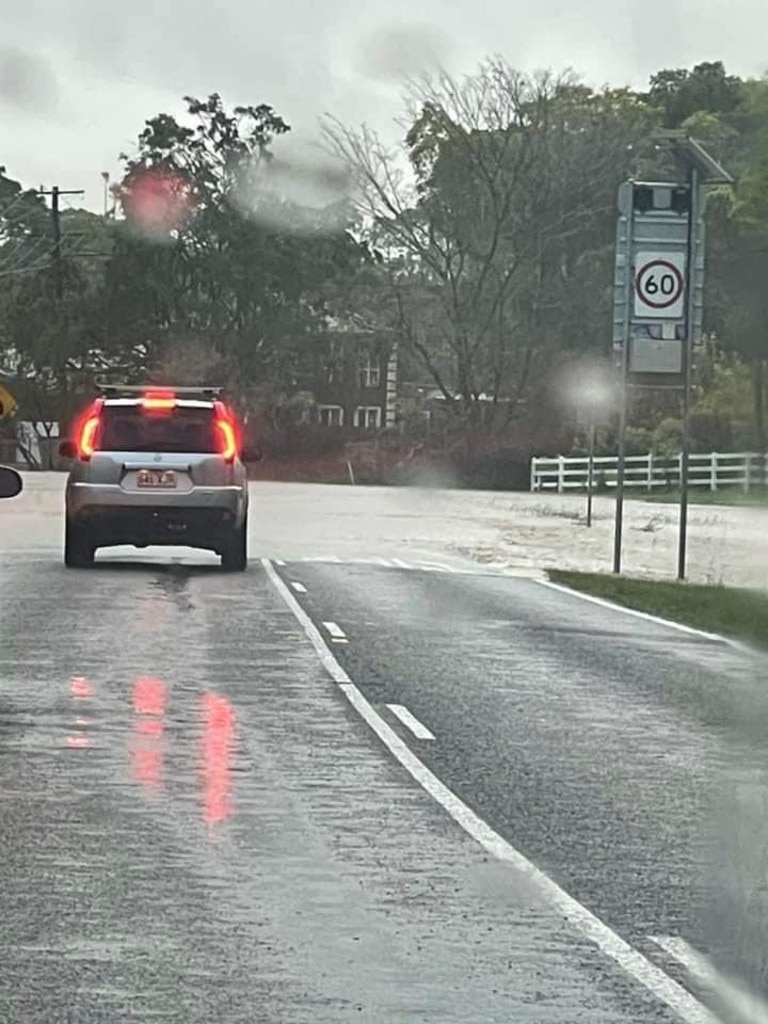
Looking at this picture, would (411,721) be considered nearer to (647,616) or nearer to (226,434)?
(647,616)

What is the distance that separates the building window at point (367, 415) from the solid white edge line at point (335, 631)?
2558 inches

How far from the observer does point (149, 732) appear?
13992mm

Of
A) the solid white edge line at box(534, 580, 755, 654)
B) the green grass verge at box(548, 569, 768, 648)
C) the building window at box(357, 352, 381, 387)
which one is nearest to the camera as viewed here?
the solid white edge line at box(534, 580, 755, 654)

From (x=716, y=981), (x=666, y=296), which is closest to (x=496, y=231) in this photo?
(x=666, y=296)

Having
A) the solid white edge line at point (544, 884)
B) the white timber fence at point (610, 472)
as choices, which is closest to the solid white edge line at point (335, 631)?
the solid white edge line at point (544, 884)

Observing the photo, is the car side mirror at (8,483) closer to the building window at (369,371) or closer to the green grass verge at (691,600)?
the green grass verge at (691,600)

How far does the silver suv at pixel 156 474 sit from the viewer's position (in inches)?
1087

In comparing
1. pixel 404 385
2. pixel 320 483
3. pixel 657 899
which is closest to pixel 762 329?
pixel 657 899

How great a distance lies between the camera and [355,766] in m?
12.9

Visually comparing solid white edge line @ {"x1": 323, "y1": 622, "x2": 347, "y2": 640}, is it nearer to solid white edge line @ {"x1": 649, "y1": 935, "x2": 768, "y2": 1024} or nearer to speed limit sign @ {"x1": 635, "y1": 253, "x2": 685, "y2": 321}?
speed limit sign @ {"x1": 635, "y1": 253, "x2": 685, "y2": 321}

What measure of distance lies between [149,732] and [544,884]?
4803mm

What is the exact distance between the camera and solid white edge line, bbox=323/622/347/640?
20.7 m

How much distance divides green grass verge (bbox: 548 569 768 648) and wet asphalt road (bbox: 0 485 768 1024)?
114 inches

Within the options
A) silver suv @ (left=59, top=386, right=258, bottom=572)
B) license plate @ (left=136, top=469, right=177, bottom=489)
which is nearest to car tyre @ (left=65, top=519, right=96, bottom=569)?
silver suv @ (left=59, top=386, right=258, bottom=572)
